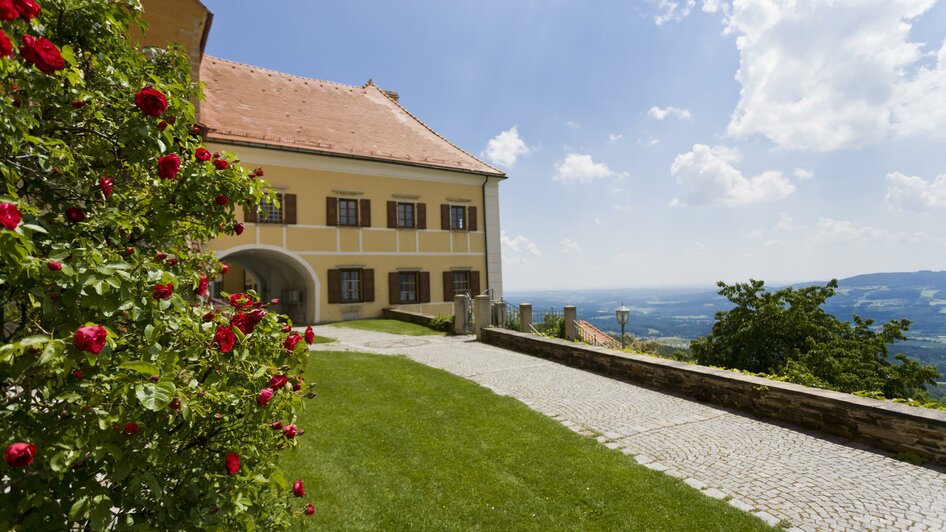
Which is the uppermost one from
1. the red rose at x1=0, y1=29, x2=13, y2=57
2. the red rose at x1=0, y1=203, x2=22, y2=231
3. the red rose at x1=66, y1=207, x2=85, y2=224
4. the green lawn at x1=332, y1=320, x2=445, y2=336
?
the red rose at x1=0, y1=29, x2=13, y2=57

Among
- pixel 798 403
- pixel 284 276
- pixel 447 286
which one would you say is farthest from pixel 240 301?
pixel 284 276

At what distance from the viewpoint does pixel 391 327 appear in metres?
17.2

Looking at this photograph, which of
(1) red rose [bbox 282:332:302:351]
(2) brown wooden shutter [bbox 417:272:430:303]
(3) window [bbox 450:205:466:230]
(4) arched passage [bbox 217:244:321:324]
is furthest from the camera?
(3) window [bbox 450:205:466:230]

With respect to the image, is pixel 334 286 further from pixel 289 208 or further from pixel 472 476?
pixel 472 476

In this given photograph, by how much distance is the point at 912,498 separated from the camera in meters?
4.05

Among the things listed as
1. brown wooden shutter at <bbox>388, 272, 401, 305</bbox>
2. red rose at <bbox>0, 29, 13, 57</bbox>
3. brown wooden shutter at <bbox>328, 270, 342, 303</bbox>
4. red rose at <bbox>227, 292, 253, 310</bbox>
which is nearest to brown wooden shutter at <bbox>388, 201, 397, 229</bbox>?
brown wooden shutter at <bbox>388, 272, 401, 305</bbox>

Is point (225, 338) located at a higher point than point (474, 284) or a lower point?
lower

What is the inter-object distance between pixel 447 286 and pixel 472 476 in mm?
17513

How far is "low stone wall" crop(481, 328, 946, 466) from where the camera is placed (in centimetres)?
490

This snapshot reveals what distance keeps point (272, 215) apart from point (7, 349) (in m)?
18.4

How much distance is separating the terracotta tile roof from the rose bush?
53.5 ft

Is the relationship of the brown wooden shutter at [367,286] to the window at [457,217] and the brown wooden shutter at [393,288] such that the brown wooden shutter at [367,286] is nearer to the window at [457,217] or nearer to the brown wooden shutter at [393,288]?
the brown wooden shutter at [393,288]

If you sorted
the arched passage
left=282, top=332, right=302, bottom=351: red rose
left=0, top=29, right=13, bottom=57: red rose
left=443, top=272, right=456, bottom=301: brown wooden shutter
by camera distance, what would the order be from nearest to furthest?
left=0, top=29, right=13, bottom=57: red rose → left=282, top=332, right=302, bottom=351: red rose → the arched passage → left=443, top=272, right=456, bottom=301: brown wooden shutter

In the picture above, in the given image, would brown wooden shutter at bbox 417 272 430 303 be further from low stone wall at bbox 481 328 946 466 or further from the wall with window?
low stone wall at bbox 481 328 946 466
